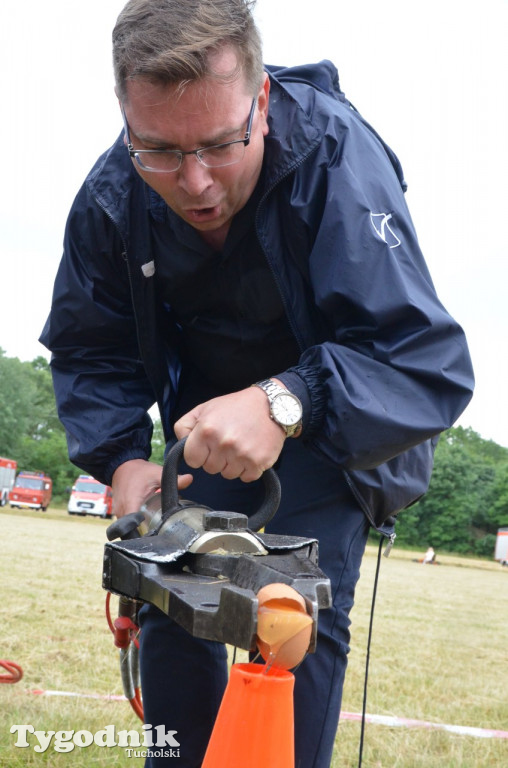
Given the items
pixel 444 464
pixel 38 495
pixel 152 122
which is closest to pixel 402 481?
pixel 152 122

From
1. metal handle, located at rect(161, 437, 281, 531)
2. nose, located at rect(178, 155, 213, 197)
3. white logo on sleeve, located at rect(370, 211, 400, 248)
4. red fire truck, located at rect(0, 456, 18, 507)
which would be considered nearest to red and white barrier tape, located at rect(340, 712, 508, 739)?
metal handle, located at rect(161, 437, 281, 531)

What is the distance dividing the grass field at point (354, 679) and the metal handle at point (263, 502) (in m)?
1.42

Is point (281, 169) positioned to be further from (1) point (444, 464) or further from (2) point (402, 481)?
(1) point (444, 464)

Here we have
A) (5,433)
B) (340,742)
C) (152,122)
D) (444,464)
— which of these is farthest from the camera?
Answer: (5,433)

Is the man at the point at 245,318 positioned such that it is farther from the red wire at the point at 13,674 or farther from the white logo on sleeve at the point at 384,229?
the red wire at the point at 13,674

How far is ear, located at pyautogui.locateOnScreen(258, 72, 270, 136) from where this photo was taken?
7.72 feet

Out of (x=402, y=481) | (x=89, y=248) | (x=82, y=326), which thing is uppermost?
(x=89, y=248)

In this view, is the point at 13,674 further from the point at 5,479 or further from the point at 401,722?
the point at 5,479

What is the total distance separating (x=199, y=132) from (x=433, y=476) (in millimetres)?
59005

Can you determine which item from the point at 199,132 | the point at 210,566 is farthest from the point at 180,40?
the point at 210,566

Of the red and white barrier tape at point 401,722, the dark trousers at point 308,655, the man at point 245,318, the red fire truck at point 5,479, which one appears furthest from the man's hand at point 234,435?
the red fire truck at point 5,479

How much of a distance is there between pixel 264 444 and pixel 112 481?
1.01 m

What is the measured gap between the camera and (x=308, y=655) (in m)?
2.30

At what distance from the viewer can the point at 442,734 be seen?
12.8 ft
